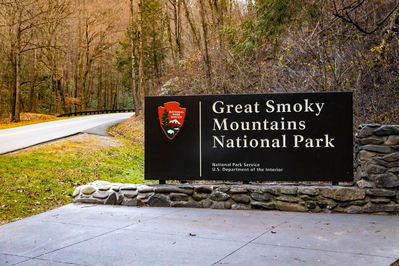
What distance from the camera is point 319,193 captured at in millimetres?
7738

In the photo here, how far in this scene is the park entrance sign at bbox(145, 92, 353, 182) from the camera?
8.15 meters

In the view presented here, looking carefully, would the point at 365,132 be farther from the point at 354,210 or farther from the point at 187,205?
the point at 187,205

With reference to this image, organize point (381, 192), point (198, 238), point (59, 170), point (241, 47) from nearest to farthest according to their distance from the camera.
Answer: point (198, 238) → point (381, 192) → point (241, 47) → point (59, 170)

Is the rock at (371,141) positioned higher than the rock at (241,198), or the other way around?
the rock at (371,141)

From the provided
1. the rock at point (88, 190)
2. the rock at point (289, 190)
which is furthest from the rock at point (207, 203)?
the rock at point (88, 190)

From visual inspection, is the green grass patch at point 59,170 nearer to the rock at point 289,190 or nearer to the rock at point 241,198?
the rock at point 241,198

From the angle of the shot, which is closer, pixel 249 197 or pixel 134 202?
pixel 249 197

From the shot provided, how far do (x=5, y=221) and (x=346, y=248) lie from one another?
6336 mm

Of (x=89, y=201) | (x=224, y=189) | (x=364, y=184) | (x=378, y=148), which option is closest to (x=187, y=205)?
(x=224, y=189)

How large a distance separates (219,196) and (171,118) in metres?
2.05

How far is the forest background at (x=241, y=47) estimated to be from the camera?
37.1 ft

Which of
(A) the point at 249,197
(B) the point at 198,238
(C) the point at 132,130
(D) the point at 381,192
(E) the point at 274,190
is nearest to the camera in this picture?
(B) the point at 198,238

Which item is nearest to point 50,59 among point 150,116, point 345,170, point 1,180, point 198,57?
point 198,57

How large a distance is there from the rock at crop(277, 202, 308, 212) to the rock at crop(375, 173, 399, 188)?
1.51 m
